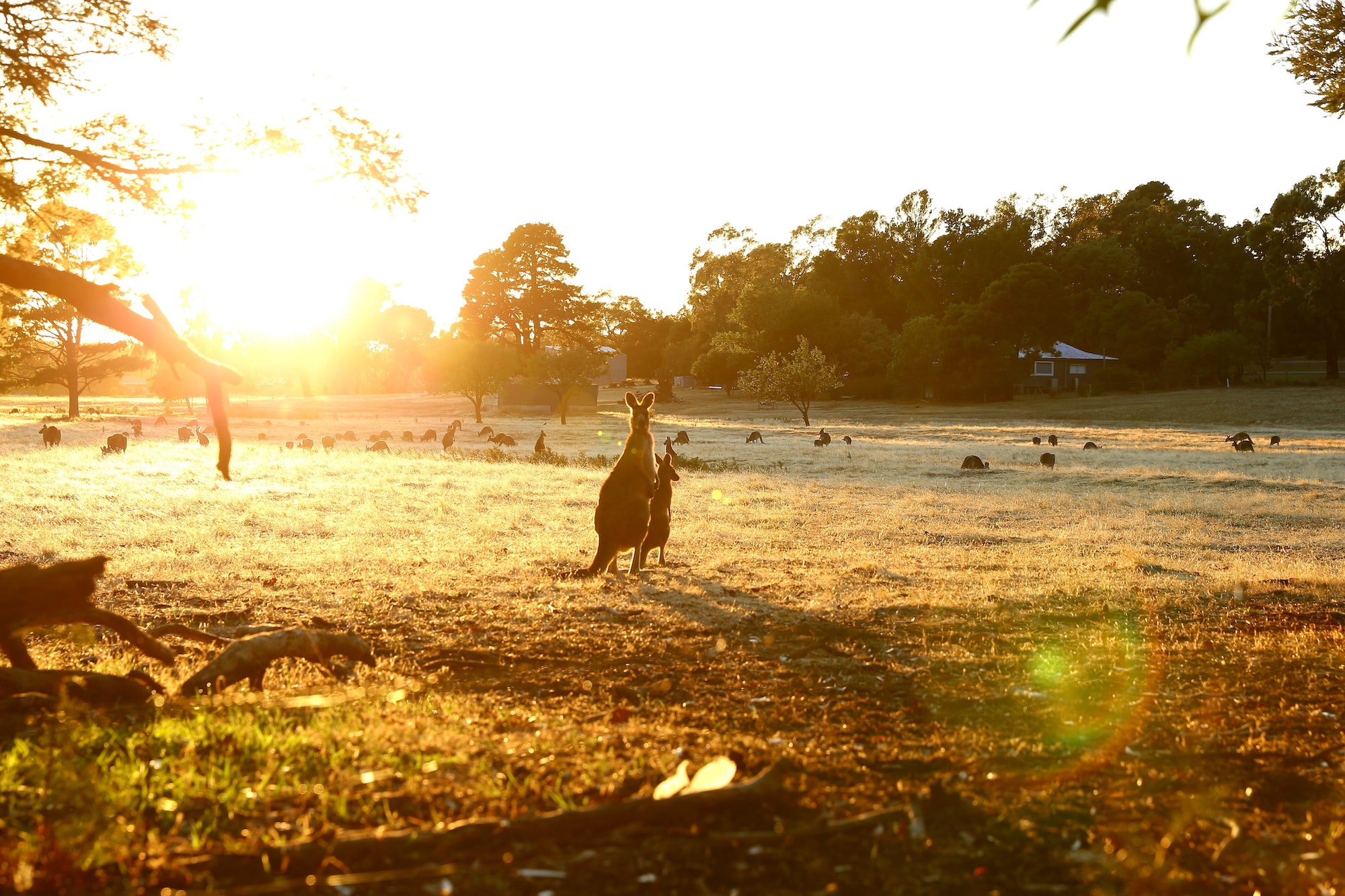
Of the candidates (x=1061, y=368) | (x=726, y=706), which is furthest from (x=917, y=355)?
(x=726, y=706)

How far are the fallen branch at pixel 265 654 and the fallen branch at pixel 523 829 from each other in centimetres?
268

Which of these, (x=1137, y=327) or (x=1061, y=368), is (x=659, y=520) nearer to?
(x=1137, y=327)

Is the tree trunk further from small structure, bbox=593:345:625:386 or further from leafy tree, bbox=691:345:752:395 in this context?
small structure, bbox=593:345:625:386

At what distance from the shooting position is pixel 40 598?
17.4 ft

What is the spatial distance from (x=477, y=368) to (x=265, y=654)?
60958 millimetres

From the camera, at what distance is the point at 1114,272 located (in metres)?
84.9

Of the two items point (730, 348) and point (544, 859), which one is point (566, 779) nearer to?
point (544, 859)

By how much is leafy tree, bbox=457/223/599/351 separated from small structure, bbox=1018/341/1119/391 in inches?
1699

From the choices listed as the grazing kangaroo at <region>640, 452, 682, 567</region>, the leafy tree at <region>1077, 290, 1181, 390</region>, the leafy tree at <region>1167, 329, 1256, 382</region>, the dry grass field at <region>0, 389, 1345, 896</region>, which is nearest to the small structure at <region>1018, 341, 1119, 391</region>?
the leafy tree at <region>1077, 290, 1181, 390</region>

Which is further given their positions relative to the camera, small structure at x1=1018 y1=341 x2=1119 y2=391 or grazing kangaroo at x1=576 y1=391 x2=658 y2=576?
small structure at x1=1018 y1=341 x2=1119 y2=391

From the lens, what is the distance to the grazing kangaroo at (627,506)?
10.6 m

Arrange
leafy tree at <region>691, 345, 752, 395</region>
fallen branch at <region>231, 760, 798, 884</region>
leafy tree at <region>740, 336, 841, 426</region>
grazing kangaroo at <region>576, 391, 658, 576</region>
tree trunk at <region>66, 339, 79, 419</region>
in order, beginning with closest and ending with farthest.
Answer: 1. fallen branch at <region>231, 760, 798, 884</region>
2. grazing kangaroo at <region>576, 391, 658, 576</region>
3. tree trunk at <region>66, 339, 79, 419</region>
4. leafy tree at <region>740, 336, 841, 426</region>
5. leafy tree at <region>691, 345, 752, 395</region>

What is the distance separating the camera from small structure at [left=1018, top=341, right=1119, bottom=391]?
271 feet

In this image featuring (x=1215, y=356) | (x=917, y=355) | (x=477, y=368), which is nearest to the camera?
(x=477, y=368)
